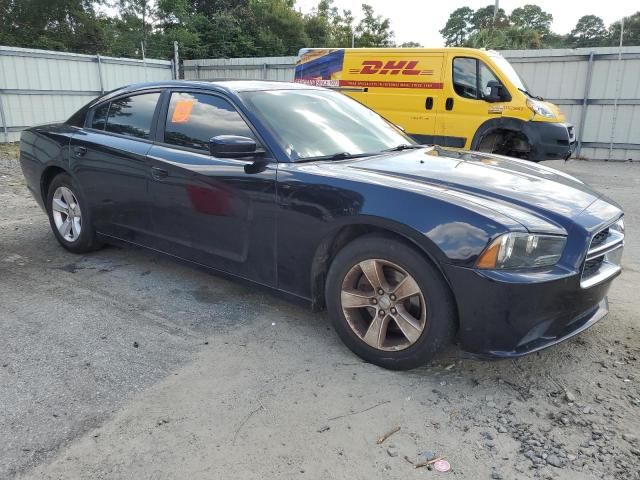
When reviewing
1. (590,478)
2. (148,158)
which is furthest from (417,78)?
(590,478)

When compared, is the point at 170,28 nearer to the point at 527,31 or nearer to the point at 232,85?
the point at 527,31

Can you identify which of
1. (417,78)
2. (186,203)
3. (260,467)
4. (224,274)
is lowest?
(260,467)

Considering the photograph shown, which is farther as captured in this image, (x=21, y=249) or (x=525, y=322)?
(x=21, y=249)

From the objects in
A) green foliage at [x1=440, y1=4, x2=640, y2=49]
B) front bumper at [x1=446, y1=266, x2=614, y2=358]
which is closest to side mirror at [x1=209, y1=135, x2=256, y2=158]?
front bumper at [x1=446, y1=266, x2=614, y2=358]

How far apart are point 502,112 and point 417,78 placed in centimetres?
162

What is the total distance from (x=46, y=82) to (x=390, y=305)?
1344 centimetres

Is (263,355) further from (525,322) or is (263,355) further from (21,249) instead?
(21,249)

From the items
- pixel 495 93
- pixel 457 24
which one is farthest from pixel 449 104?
pixel 457 24

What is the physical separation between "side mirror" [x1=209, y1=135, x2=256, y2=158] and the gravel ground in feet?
3.73

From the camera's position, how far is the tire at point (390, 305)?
2586mm

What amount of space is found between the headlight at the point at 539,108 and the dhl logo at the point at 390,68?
1.76 meters

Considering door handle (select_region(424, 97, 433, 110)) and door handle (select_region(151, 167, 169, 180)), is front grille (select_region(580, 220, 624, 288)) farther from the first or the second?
door handle (select_region(424, 97, 433, 110))

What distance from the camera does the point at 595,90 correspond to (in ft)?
40.9

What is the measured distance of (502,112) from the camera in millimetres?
8641
